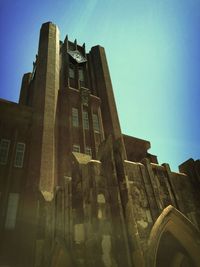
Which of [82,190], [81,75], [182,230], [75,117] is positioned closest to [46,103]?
[75,117]

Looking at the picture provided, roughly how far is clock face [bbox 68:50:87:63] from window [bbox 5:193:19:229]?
1755cm

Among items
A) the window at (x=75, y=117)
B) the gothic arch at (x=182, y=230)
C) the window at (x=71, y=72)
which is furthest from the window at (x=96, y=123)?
the gothic arch at (x=182, y=230)

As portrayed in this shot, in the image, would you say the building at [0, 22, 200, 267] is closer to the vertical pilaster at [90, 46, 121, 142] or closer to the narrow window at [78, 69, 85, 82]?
the vertical pilaster at [90, 46, 121, 142]

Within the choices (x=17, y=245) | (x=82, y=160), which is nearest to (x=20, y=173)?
(x=17, y=245)

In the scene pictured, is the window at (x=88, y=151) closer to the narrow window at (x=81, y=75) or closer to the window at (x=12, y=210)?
the window at (x=12, y=210)

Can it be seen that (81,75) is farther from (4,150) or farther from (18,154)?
(4,150)

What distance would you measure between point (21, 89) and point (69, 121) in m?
12.1

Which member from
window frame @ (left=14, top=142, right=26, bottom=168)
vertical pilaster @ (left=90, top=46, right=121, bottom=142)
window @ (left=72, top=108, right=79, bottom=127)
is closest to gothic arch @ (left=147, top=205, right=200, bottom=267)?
window frame @ (left=14, top=142, right=26, bottom=168)

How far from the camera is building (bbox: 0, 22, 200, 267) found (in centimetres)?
624

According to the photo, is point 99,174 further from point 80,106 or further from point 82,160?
point 80,106

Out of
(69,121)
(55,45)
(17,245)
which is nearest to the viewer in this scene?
(17,245)

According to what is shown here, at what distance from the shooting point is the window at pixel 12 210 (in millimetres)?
12155

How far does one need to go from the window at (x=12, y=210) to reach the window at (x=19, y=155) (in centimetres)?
219

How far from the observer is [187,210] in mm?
8102
